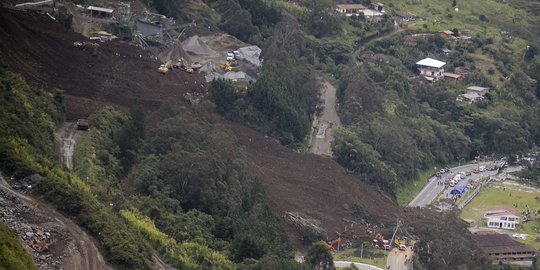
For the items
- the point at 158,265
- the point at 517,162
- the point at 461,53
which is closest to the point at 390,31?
the point at 461,53

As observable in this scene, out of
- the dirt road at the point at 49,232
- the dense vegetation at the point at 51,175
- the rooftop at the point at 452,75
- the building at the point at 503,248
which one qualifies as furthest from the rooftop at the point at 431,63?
the dirt road at the point at 49,232

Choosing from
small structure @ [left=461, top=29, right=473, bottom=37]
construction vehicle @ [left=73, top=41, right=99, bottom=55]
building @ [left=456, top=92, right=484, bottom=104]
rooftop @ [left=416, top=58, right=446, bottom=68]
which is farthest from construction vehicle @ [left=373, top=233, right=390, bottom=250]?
small structure @ [left=461, top=29, right=473, bottom=37]

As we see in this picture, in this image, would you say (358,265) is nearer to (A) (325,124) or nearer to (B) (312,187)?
(B) (312,187)

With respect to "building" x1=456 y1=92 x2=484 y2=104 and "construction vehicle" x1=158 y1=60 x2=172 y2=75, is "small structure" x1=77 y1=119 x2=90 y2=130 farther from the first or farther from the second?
"building" x1=456 y1=92 x2=484 y2=104

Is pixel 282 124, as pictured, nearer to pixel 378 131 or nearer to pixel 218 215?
pixel 378 131

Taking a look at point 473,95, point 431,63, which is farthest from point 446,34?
point 473,95

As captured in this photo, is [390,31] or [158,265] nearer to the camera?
[158,265]

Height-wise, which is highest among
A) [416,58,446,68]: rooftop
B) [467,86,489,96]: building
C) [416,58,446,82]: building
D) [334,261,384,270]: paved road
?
[416,58,446,68]: rooftop
